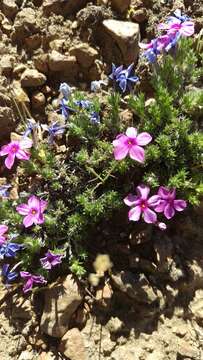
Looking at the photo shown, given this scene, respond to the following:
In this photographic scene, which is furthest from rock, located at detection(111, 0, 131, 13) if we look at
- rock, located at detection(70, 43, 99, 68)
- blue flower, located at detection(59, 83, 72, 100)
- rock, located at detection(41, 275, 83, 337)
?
rock, located at detection(41, 275, 83, 337)

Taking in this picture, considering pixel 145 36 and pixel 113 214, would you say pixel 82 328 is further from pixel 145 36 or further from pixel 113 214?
pixel 145 36

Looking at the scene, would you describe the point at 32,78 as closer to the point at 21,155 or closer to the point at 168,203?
the point at 21,155

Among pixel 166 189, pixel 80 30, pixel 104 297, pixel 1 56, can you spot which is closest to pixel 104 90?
pixel 80 30

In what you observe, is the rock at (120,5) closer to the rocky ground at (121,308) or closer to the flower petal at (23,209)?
the rocky ground at (121,308)

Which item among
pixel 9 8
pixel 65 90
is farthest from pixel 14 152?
pixel 9 8

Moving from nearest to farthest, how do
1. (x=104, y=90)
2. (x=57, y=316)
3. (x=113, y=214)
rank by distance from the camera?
(x=57, y=316), (x=113, y=214), (x=104, y=90)

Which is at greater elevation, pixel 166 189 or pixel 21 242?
pixel 166 189

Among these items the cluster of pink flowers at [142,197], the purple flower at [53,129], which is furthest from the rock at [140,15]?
the cluster of pink flowers at [142,197]
